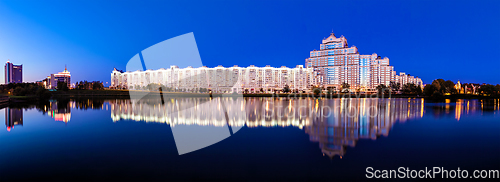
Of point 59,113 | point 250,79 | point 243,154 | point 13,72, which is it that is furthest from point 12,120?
point 13,72

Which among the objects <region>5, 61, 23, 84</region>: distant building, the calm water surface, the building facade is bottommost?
the calm water surface

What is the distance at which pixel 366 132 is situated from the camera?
11.7 metres

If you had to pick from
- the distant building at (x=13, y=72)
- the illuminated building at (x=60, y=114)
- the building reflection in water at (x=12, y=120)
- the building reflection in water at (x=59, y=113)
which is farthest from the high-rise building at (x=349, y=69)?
the distant building at (x=13, y=72)

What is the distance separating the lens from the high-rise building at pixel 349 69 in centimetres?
10606

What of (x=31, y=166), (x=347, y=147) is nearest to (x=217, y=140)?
(x=347, y=147)

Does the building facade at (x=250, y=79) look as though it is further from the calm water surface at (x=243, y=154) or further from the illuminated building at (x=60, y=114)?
the calm water surface at (x=243, y=154)

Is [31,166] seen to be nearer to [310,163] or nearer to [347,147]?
[310,163]

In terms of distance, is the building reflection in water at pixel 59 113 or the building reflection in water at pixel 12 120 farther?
the building reflection in water at pixel 59 113

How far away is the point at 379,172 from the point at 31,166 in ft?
31.0

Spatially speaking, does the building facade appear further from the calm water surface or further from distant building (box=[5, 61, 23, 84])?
distant building (box=[5, 61, 23, 84])

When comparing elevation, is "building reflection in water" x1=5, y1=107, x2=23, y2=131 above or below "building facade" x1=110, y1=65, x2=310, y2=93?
below

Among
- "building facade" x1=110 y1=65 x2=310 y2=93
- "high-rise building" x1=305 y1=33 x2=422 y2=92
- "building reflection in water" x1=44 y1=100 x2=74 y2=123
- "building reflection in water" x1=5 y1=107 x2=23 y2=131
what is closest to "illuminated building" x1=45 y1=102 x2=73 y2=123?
"building reflection in water" x1=44 y1=100 x2=74 y2=123

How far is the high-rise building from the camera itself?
10606 centimetres

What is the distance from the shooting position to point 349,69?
106375 millimetres
